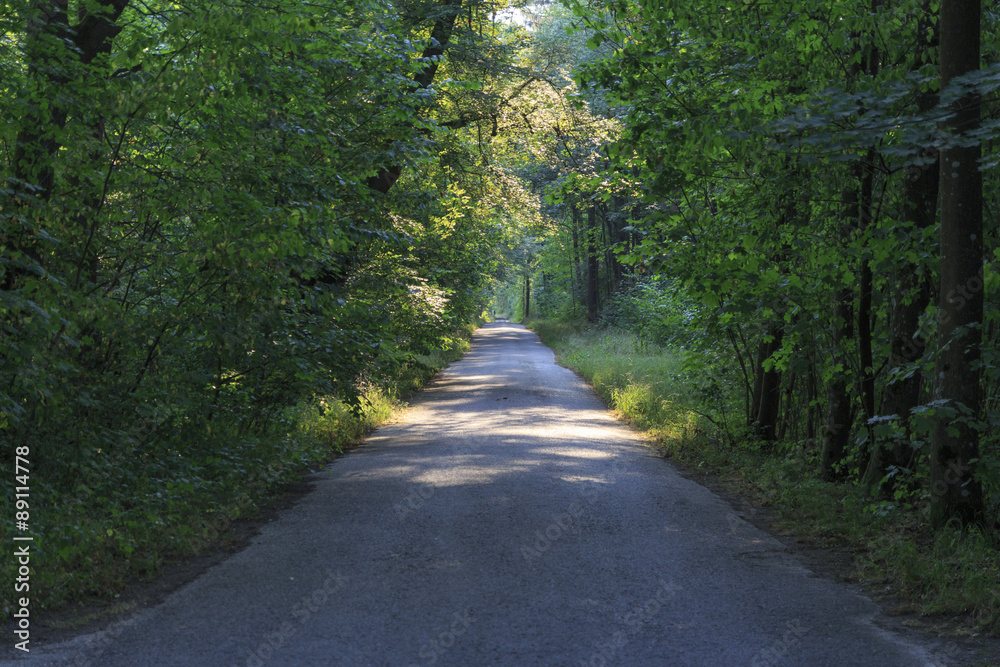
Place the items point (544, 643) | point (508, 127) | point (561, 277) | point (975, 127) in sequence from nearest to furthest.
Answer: point (544, 643) → point (975, 127) → point (508, 127) → point (561, 277)

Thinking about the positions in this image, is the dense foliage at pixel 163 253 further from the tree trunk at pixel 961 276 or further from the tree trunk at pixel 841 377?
the tree trunk at pixel 961 276

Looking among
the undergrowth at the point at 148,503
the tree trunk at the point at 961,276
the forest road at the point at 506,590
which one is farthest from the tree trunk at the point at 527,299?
the tree trunk at the point at 961,276

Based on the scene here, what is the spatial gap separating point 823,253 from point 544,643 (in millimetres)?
5069

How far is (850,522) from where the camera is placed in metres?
7.52

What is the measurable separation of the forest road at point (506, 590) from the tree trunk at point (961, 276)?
1.47m

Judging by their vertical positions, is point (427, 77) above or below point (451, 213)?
above

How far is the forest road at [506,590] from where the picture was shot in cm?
454

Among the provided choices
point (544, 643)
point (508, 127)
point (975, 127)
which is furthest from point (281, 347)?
point (508, 127)

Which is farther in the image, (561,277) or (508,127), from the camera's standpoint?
(561,277)

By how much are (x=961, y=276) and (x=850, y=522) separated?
253cm

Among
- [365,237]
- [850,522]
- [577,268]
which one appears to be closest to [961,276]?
[850,522]

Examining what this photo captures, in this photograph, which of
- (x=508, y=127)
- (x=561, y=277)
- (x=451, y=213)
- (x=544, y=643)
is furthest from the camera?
(x=561, y=277)

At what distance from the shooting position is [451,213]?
774 inches

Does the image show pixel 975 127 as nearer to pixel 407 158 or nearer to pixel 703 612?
pixel 703 612
